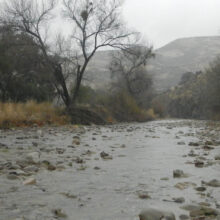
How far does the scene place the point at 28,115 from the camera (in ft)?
39.7

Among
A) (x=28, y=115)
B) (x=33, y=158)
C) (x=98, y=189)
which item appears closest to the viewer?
(x=98, y=189)

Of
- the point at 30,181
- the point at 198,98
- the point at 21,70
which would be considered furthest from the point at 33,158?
the point at 198,98

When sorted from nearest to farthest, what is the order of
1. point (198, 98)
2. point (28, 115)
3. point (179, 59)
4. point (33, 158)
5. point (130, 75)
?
point (33, 158) → point (28, 115) → point (130, 75) → point (198, 98) → point (179, 59)

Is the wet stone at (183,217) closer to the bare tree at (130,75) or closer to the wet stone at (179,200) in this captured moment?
the wet stone at (179,200)

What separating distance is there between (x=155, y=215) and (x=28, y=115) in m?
11.0

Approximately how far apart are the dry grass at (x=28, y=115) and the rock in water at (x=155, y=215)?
9192mm

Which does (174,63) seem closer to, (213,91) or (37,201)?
(213,91)

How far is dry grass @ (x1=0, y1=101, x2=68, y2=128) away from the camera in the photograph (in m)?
10.6

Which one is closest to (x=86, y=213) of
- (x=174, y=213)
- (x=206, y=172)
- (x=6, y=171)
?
(x=174, y=213)

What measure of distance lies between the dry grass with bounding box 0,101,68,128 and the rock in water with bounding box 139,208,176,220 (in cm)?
919

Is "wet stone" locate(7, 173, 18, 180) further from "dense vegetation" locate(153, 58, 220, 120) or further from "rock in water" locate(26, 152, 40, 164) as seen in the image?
"dense vegetation" locate(153, 58, 220, 120)

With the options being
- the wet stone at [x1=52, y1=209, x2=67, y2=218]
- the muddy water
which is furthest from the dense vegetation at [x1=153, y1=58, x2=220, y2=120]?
the wet stone at [x1=52, y1=209, x2=67, y2=218]

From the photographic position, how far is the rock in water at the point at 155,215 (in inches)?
68.1

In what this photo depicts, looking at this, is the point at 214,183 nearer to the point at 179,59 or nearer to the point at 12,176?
the point at 12,176
